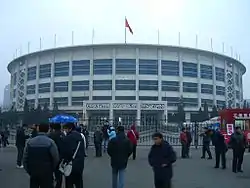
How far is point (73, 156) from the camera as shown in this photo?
22.4 ft

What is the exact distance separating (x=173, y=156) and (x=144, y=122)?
81.1 feet

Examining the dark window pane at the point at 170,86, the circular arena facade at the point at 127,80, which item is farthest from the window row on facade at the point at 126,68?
the dark window pane at the point at 170,86

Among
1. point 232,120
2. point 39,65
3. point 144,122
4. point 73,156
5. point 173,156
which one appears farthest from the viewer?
point 39,65

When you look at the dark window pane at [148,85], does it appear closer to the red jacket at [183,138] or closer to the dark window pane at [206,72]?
the dark window pane at [206,72]

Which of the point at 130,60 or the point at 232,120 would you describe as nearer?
the point at 232,120

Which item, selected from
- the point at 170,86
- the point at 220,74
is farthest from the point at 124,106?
the point at 220,74

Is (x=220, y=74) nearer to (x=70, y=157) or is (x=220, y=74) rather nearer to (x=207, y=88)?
(x=207, y=88)

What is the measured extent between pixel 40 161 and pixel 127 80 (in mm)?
65840

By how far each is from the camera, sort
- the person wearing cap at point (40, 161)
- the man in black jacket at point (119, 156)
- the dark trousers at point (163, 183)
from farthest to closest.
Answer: the man in black jacket at point (119, 156)
the dark trousers at point (163, 183)
the person wearing cap at point (40, 161)

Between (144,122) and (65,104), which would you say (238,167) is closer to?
(144,122)

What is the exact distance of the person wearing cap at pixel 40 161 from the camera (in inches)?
229

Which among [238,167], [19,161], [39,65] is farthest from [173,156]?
[39,65]

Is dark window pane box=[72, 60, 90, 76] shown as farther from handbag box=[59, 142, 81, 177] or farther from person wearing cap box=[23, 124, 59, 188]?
person wearing cap box=[23, 124, 59, 188]

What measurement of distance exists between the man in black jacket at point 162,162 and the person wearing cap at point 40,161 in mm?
1790
